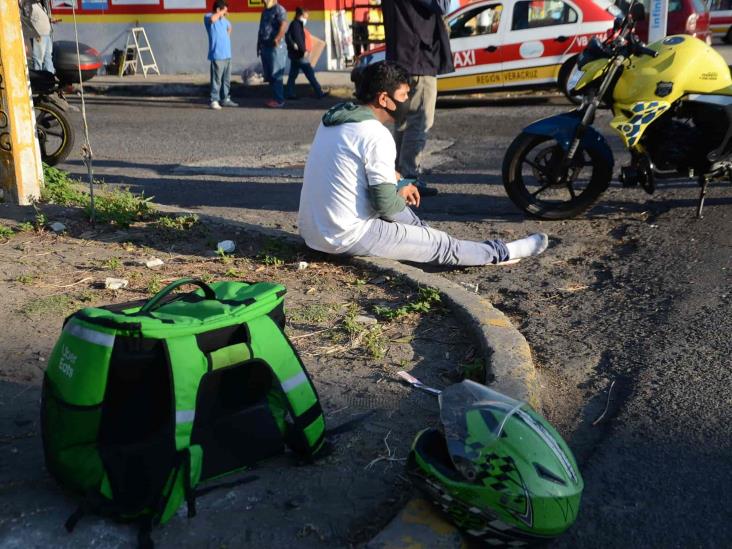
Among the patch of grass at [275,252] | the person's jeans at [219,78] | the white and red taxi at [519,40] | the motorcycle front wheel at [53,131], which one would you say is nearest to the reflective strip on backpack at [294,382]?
the patch of grass at [275,252]

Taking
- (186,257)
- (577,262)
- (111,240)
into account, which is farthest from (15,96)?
(577,262)

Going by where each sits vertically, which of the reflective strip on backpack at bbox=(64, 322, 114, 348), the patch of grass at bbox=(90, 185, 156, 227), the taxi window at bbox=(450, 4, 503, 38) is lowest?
the patch of grass at bbox=(90, 185, 156, 227)

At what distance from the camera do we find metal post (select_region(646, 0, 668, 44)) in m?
13.6

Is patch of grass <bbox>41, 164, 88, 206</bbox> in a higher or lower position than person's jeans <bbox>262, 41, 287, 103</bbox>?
lower

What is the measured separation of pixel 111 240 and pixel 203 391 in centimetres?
330

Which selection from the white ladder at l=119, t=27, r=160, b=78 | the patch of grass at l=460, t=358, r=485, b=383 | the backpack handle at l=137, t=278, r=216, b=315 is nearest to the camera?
the backpack handle at l=137, t=278, r=216, b=315

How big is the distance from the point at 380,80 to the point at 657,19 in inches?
398

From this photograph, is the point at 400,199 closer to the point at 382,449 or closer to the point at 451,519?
the point at 382,449

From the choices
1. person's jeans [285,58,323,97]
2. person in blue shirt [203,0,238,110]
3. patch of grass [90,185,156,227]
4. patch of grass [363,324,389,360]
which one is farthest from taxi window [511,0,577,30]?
patch of grass [363,324,389,360]

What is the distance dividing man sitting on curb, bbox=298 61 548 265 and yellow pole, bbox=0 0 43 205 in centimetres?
264

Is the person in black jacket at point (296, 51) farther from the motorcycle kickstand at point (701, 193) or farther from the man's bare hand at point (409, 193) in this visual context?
the man's bare hand at point (409, 193)

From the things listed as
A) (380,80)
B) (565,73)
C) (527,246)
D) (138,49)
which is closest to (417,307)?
(527,246)

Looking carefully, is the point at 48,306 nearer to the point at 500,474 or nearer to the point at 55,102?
the point at 500,474

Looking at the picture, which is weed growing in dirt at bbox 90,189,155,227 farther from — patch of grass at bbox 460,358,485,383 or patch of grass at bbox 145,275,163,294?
patch of grass at bbox 460,358,485,383
